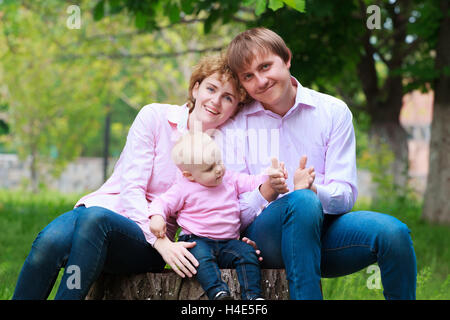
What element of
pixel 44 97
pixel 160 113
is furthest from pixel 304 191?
pixel 44 97

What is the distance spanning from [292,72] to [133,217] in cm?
312

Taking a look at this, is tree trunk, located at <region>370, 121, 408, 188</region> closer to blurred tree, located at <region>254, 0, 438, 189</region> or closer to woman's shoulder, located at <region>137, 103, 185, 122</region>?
blurred tree, located at <region>254, 0, 438, 189</region>

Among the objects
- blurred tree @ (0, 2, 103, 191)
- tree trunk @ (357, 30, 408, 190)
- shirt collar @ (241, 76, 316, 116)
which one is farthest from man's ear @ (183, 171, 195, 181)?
blurred tree @ (0, 2, 103, 191)

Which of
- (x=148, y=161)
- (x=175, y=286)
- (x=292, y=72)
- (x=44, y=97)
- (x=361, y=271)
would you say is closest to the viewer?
(x=175, y=286)

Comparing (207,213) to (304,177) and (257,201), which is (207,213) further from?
(304,177)

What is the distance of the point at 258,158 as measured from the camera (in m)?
3.06

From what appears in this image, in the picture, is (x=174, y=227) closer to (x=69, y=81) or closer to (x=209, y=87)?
(x=209, y=87)

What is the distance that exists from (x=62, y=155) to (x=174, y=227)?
51.1ft

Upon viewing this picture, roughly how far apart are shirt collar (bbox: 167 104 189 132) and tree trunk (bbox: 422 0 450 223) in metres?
5.26

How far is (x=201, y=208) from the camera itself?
276cm

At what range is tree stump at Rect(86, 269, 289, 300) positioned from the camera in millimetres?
2633

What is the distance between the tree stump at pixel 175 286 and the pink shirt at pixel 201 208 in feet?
0.71
